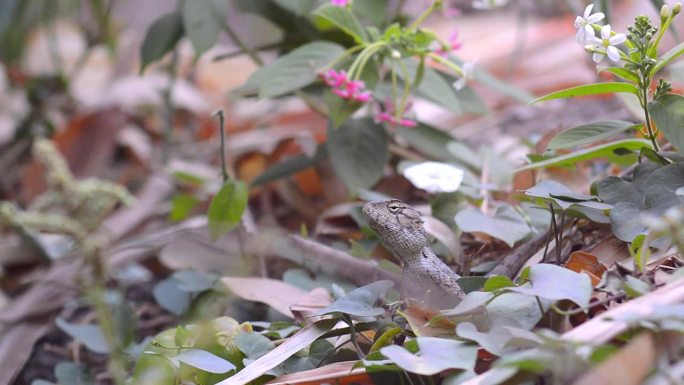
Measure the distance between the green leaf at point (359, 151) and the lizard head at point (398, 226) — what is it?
0.36 meters

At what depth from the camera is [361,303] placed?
1.12 m

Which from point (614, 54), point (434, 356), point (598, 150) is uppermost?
point (614, 54)

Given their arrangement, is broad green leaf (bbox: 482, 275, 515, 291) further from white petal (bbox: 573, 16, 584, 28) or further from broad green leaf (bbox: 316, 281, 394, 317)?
white petal (bbox: 573, 16, 584, 28)

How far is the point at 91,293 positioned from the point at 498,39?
11.3 feet

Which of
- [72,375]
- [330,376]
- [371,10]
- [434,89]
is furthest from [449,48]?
[72,375]

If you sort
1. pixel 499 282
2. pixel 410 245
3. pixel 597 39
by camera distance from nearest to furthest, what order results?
pixel 499 282 < pixel 597 39 < pixel 410 245

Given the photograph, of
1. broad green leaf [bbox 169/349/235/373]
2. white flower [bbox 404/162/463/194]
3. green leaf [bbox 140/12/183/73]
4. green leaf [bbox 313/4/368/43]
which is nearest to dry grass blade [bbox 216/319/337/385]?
broad green leaf [bbox 169/349/235/373]

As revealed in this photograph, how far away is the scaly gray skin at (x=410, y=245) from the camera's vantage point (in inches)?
47.7

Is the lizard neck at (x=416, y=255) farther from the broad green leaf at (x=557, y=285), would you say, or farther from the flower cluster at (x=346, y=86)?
the flower cluster at (x=346, y=86)

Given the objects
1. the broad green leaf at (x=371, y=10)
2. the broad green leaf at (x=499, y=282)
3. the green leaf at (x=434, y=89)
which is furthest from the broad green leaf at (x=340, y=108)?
the broad green leaf at (x=499, y=282)

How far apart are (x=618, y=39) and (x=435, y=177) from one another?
44 centimetres

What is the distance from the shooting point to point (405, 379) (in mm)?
1018

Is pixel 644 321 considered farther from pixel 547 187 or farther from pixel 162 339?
pixel 162 339

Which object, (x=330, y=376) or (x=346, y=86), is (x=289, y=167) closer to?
(x=346, y=86)
